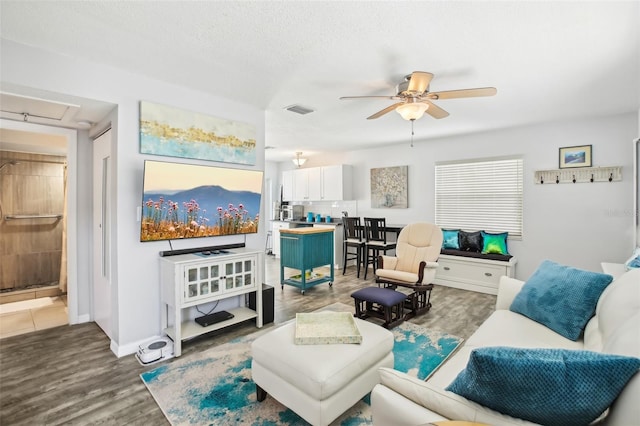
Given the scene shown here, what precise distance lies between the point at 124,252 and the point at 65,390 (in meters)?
1.06

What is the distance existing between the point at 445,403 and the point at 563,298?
5.29 ft

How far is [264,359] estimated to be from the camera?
1.92m

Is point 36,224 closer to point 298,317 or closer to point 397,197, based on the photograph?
→ point 298,317

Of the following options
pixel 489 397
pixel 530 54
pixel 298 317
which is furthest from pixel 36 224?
pixel 530 54

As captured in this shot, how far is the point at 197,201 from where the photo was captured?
10.0 ft

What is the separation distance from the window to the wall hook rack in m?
0.30

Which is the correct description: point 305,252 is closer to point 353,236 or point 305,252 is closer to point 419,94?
point 353,236

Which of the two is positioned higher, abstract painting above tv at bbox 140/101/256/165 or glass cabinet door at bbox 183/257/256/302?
abstract painting above tv at bbox 140/101/256/165

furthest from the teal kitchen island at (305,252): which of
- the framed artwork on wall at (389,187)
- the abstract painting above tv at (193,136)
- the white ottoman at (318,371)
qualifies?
the white ottoman at (318,371)

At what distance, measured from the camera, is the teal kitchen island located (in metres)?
4.56

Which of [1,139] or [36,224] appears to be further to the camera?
[36,224]

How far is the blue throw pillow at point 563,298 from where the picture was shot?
1.98 metres

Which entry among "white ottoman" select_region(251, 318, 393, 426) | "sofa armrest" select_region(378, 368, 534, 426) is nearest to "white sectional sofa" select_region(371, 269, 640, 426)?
"sofa armrest" select_region(378, 368, 534, 426)

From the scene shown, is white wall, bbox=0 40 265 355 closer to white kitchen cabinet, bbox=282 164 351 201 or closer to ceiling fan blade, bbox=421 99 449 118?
ceiling fan blade, bbox=421 99 449 118
